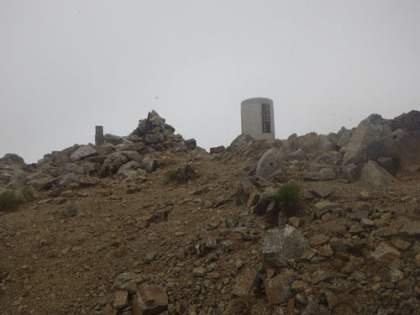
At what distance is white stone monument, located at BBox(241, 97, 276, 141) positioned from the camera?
602 inches

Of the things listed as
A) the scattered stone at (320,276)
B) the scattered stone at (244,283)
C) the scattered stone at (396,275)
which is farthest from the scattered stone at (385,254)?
the scattered stone at (244,283)

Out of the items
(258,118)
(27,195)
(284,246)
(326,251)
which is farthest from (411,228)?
(258,118)

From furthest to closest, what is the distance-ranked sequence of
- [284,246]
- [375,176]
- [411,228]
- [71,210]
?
[71,210]
[375,176]
[284,246]
[411,228]

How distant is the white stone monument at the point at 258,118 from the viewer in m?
15.3

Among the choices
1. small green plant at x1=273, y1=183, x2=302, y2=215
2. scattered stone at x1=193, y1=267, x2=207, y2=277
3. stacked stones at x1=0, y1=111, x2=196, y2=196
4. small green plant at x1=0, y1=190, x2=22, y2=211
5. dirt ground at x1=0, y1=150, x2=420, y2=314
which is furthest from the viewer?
stacked stones at x1=0, y1=111, x2=196, y2=196

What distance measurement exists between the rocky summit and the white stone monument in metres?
5.86

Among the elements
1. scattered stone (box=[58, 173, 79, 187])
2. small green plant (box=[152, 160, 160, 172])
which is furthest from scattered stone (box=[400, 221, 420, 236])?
scattered stone (box=[58, 173, 79, 187])

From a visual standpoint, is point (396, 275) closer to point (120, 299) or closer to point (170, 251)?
point (170, 251)

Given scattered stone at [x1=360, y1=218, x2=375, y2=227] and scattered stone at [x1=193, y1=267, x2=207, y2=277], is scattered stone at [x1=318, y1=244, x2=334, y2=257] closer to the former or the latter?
scattered stone at [x1=360, y1=218, x2=375, y2=227]

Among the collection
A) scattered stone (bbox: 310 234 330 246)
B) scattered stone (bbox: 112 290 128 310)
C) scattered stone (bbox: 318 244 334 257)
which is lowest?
scattered stone (bbox: 112 290 128 310)

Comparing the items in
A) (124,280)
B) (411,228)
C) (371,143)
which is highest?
(371,143)

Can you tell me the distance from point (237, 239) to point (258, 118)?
36.7 ft

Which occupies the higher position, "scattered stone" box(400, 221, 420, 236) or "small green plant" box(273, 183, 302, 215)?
"small green plant" box(273, 183, 302, 215)

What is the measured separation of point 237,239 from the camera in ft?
16.2
